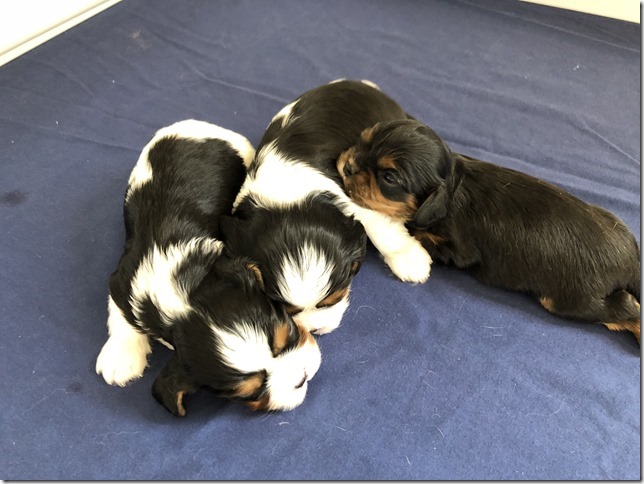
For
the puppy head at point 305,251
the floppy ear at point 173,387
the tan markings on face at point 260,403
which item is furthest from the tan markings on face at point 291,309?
the floppy ear at point 173,387

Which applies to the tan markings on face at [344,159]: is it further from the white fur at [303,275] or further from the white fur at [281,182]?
the white fur at [303,275]

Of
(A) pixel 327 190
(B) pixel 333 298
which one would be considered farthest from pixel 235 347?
(A) pixel 327 190

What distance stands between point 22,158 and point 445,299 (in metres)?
2.72

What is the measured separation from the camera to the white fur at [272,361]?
2008 mm

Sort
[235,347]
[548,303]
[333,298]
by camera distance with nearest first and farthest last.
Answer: [235,347] → [333,298] → [548,303]

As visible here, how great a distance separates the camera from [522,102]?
382cm

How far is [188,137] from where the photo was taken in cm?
286

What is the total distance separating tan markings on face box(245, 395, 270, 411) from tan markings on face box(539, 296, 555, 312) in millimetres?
1446

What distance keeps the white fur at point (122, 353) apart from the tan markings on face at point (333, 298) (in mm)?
868

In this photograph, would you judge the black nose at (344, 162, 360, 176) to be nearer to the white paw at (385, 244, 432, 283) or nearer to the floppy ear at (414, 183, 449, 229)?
the floppy ear at (414, 183, 449, 229)

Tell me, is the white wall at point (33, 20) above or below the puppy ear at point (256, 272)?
below

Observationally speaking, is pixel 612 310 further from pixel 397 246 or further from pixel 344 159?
pixel 344 159

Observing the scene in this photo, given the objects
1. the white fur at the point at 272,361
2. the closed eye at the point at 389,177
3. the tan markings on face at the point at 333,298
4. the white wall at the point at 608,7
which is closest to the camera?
the white fur at the point at 272,361

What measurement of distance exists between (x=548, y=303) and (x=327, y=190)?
48.1 inches
